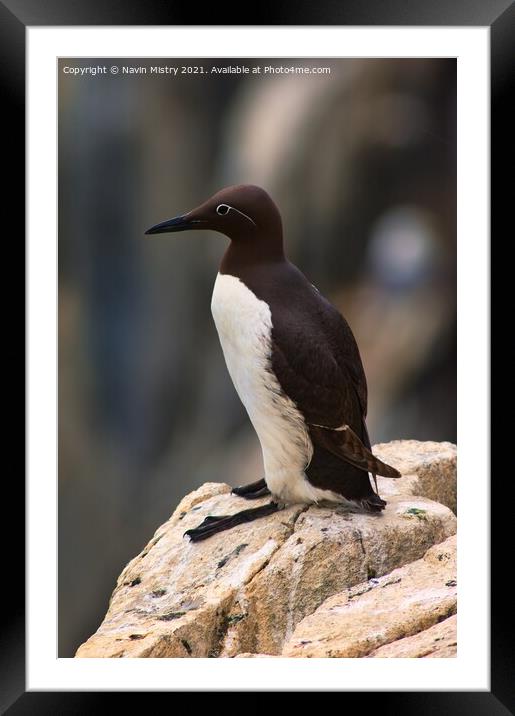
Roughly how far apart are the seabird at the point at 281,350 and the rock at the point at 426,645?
71cm

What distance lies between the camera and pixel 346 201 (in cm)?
390

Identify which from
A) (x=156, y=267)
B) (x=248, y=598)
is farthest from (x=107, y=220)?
(x=248, y=598)

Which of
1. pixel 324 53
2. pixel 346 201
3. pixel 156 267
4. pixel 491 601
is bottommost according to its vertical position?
pixel 491 601

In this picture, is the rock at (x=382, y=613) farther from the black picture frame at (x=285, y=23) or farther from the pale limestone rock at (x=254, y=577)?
the black picture frame at (x=285, y=23)

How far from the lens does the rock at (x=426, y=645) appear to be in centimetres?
358

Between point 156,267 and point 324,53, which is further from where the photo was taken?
point 156,267

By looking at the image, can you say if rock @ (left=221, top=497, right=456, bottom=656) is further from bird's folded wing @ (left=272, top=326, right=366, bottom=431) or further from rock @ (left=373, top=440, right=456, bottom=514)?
bird's folded wing @ (left=272, top=326, right=366, bottom=431)

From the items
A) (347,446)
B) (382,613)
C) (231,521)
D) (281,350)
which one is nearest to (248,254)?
(281,350)

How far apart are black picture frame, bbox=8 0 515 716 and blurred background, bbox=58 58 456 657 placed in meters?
0.19

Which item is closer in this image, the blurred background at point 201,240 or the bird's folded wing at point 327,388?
the bird's folded wing at point 327,388

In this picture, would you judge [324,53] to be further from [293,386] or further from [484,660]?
[484,660]

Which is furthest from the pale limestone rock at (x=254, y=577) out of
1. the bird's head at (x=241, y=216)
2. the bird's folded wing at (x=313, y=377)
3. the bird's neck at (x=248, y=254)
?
the bird's head at (x=241, y=216)

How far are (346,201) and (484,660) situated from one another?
217cm

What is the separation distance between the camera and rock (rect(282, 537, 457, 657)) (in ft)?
11.8
